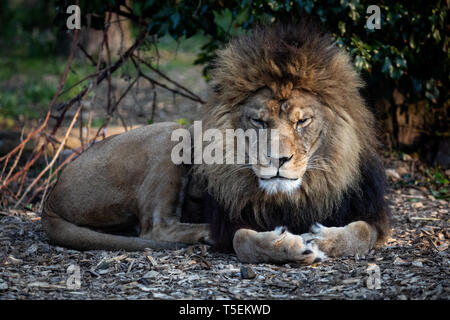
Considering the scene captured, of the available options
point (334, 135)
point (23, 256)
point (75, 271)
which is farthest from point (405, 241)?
point (23, 256)

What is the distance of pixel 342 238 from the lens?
358 cm

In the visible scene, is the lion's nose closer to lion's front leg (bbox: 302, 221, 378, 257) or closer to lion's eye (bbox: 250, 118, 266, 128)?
lion's eye (bbox: 250, 118, 266, 128)

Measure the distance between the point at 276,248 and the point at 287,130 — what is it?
2.15ft

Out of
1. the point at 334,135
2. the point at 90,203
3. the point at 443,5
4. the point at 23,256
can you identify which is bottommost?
the point at 23,256

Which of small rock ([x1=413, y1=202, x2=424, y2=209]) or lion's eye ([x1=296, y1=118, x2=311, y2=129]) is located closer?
lion's eye ([x1=296, y1=118, x2=311, y2=129])

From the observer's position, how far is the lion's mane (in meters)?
3.56

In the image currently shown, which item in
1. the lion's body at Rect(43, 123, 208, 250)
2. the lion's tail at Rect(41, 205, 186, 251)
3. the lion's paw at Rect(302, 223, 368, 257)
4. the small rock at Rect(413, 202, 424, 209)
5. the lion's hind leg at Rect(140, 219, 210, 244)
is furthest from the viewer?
the small rock at Rect(413, 202, 424, 209)

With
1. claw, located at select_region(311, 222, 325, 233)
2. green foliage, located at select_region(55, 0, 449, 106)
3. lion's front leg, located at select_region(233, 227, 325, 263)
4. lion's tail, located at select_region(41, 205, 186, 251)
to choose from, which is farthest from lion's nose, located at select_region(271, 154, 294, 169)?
green foliage, located at select_region(55, 0, 449, 106)

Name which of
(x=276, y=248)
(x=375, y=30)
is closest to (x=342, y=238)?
(x=276, y=248)

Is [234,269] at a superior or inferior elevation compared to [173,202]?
inferior

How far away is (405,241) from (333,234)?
73 centimetres

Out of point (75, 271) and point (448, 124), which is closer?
point (75, 271)

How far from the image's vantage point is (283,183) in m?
3.41

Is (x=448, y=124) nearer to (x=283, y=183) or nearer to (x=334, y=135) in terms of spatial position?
(x=334, y=135)
